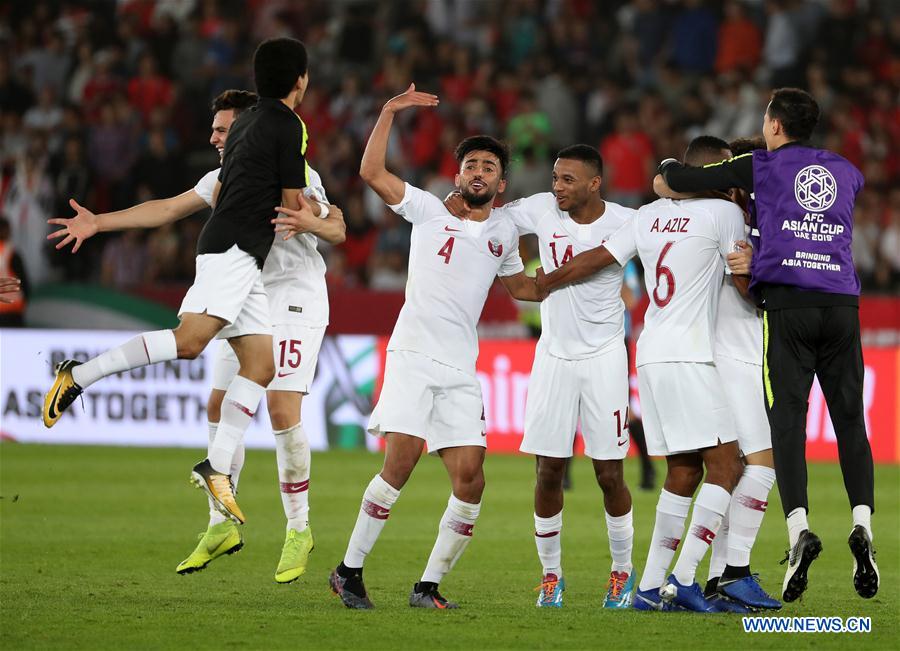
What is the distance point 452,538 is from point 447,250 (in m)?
1.54

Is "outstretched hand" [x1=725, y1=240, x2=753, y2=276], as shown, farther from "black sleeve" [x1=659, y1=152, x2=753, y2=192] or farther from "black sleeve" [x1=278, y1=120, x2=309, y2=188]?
"black sleeve" [x1=278, y1=120, x2=309, y2=188]

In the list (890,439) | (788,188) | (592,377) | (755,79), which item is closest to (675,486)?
(592,377)

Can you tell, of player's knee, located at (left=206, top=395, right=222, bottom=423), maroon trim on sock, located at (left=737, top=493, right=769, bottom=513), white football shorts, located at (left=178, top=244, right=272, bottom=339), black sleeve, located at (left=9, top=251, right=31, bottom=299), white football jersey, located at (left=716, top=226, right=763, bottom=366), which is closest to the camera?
white football shorts, located at (left=178, top=244, right=272, bottom=339)

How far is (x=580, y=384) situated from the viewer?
25.2ft

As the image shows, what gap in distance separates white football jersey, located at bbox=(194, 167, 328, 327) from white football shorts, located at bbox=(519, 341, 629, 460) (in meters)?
1.50

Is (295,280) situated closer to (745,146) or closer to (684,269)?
(684,269)

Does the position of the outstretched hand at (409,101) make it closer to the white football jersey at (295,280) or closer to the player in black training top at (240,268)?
the player in black training top at (240,268)

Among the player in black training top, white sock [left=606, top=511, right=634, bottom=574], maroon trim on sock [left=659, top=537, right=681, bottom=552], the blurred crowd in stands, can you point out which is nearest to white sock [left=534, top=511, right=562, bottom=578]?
white sock [left=606, top=511, right=634, bottom=574]

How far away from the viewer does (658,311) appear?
742cm

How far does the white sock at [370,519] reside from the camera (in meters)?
7.43

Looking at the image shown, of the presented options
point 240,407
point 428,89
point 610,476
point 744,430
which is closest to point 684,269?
point 744,430

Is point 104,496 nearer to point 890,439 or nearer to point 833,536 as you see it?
point 833,536

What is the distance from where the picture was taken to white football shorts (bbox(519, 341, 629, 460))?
7.62 meters

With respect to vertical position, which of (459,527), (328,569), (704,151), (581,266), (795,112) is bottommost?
(328,569)
